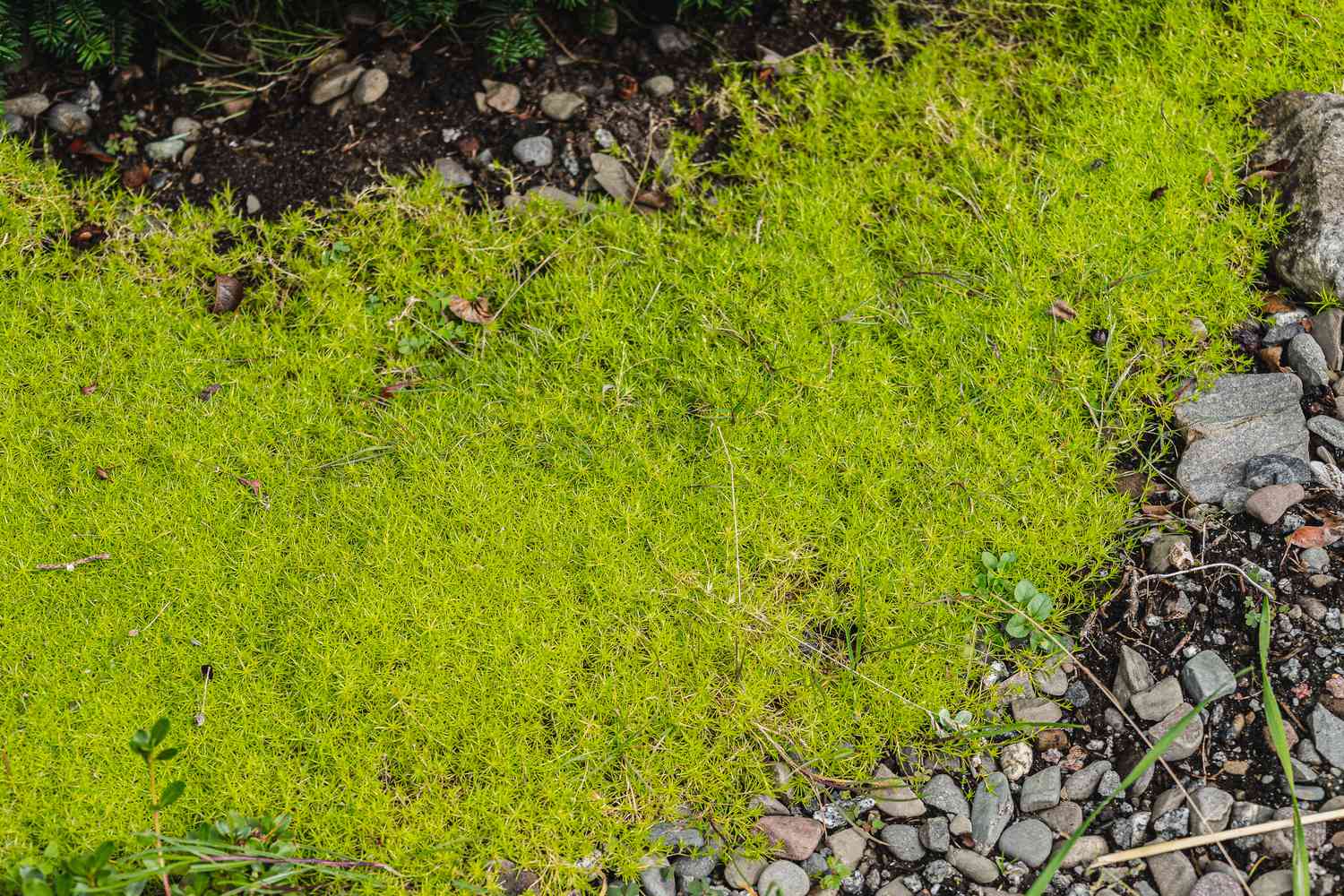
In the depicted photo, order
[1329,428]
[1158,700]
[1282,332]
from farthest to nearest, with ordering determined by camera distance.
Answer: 1. [1282,332]
2. [1329,428]
3. [1158,700]

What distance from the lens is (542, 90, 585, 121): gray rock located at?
14.7ft

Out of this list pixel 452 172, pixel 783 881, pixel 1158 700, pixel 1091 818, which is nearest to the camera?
pixel 1091 818

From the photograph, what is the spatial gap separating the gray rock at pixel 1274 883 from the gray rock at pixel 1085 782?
17.8 inches

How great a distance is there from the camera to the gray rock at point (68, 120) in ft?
14.7

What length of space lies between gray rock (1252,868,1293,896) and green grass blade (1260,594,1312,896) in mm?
51

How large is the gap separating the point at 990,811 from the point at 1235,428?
1622mm

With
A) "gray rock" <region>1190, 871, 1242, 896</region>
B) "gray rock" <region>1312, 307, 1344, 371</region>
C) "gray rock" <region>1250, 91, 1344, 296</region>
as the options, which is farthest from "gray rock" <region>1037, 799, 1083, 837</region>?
"gray rock" <region>1250, 91, 1344, 296</region>

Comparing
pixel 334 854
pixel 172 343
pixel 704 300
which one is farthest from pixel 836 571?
pixel 172 343

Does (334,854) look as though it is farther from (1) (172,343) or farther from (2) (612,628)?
(1) (172,343)

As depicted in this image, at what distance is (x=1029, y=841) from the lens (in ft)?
9.76

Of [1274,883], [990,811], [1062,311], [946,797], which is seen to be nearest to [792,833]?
[946,797]

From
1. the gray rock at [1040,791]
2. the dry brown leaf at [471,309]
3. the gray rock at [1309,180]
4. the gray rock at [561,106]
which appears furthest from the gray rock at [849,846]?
the gray rock at [561,106]

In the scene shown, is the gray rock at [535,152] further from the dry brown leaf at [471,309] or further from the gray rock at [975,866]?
the gray rock at [975,866]

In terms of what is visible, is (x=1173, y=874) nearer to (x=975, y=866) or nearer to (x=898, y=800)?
(x=975, y=866)
